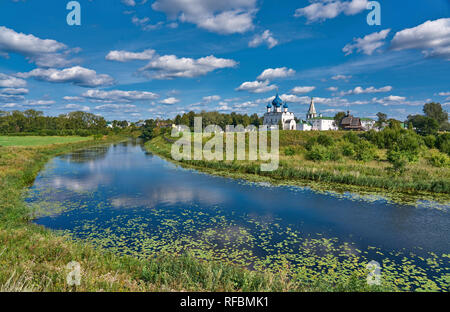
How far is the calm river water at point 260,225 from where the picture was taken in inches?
366

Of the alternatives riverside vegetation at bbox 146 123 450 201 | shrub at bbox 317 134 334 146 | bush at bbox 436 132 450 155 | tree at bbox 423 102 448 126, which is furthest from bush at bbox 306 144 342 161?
tree at bbox 423 102 448 126

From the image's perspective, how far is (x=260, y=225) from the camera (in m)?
12.6

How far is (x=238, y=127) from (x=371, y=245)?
282 ft

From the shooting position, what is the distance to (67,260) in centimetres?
756

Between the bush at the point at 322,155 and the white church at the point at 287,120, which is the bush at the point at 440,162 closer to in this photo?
the bush at the point at 322,155

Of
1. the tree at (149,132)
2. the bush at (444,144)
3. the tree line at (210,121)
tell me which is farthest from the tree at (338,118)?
the tree at (149,132)

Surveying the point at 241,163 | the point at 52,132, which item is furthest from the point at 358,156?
the point at 52,132

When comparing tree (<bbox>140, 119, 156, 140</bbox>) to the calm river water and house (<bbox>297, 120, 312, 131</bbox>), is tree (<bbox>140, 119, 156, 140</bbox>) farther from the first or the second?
the calm river water

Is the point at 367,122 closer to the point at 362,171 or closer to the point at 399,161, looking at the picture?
the point at 399,161

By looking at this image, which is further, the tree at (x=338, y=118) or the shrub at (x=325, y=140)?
the tree at (x=338, y=118)

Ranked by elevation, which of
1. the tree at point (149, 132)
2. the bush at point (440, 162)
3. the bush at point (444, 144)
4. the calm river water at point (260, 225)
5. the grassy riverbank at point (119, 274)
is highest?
the tree at point (149, 132)

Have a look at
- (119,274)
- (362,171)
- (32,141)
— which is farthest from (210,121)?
(119,274)

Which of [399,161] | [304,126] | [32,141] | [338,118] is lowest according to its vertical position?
[399,161]
